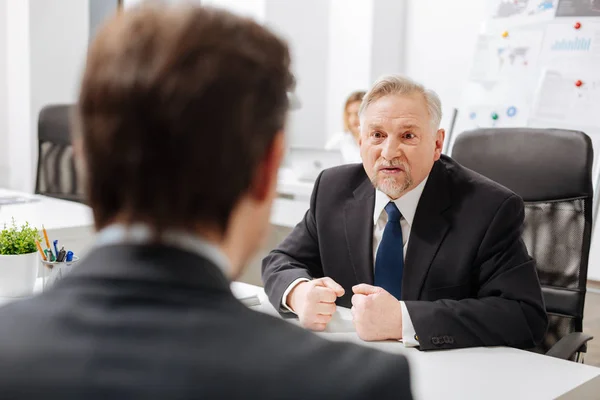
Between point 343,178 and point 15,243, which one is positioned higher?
point 343,178

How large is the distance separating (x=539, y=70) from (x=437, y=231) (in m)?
3.19

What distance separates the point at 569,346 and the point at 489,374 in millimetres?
503

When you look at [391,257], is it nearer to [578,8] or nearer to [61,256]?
[61,256]

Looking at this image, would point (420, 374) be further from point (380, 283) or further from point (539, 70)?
point (539, 70)

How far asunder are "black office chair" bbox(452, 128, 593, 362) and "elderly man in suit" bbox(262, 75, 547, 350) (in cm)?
27

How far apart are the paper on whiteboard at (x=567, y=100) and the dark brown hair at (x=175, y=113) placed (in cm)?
414

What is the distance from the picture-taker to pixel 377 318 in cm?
149

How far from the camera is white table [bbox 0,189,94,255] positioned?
2600mm

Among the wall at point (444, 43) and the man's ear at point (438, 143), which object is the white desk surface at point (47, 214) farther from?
the wall at point (444, 43)

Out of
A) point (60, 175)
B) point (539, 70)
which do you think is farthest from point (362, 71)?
point (60, 175)

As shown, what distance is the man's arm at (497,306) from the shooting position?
1476 millimetres

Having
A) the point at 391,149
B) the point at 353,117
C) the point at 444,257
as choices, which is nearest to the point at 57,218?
the point at 391,149

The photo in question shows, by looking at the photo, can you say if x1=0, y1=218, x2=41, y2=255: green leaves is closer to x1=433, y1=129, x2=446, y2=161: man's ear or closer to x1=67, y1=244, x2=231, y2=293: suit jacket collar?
x1=433, y1=129, x2=446, y2=161: man's ear

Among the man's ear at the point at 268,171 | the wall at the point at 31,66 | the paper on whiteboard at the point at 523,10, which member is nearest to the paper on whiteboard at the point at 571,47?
the paper on whiteboard at the point at 523,10
